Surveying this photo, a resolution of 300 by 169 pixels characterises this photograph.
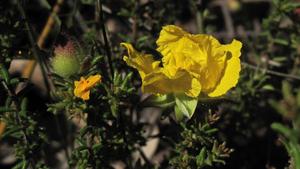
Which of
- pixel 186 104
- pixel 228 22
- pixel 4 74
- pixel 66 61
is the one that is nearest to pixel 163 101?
pixel 186 104

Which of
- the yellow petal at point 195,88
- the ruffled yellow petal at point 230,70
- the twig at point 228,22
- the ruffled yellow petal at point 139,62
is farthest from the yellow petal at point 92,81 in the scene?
the twig at point 228,22

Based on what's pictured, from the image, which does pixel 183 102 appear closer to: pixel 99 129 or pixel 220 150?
pixel 220 150

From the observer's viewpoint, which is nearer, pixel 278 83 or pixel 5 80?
pixel 5 80

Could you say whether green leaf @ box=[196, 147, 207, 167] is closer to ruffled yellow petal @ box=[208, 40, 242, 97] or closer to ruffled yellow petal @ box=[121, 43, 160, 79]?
ruffled yellow petal @ box=[208, 40, 242, 97]

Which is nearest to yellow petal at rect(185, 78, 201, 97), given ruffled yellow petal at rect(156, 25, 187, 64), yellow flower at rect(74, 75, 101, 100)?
ruffled yellow petal at rect(156, 25, 187, 64)

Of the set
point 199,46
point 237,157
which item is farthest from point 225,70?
point 237,157

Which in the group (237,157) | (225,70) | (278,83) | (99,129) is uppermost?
(225,70)
